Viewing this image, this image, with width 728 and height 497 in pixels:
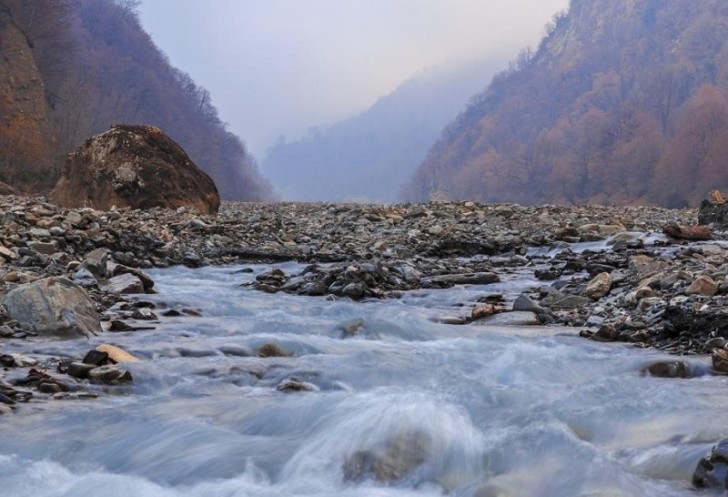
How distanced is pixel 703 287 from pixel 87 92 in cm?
4698

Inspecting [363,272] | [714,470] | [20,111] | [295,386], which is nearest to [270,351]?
[295,386]

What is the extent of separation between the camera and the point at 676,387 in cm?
412

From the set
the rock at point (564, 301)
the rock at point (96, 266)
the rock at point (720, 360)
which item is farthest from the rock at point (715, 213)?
the rock at point (96, 266)

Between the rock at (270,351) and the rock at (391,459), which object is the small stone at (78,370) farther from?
the rock at (391,459)

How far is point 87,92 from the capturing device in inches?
1844

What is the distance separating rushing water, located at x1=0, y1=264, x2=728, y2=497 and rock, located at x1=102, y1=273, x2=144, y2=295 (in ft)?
5.83

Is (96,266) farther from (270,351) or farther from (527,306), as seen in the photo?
A: (527,306)

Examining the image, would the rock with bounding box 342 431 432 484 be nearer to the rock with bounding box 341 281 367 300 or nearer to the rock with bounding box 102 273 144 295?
the rock with bounding box 341 281 367 300

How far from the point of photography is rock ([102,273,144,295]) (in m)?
7.09

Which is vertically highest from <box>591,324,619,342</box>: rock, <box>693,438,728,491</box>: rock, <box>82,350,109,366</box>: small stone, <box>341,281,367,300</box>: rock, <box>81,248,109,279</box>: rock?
<box>81,248,109,279</box>: rock

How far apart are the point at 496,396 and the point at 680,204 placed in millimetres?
53193

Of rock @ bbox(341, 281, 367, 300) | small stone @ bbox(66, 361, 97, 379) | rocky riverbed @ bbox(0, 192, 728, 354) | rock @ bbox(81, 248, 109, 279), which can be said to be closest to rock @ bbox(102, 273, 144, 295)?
rocky riverbed @ bbox(0, 192, 728, 354)

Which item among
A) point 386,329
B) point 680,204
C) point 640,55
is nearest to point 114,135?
point 386,329

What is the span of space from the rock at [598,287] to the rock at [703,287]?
1.12 meters
